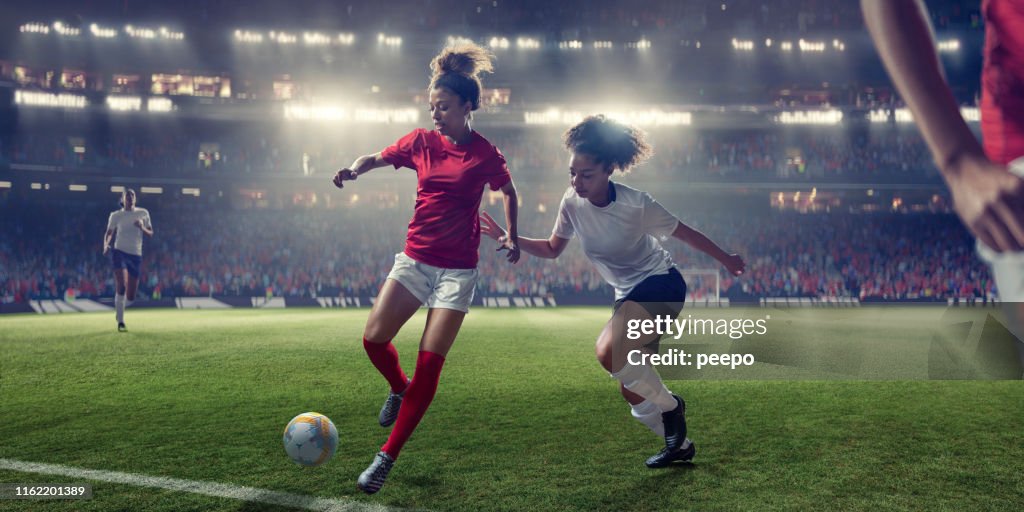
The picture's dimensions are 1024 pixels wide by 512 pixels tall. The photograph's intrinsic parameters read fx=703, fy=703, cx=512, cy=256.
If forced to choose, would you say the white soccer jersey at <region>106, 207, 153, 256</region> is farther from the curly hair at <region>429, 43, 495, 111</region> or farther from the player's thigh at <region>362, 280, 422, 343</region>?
the curly hair at <region>429, 43, 495, 111</region>

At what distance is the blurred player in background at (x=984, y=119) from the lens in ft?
3.96

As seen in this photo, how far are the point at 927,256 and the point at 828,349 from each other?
25.8 metres

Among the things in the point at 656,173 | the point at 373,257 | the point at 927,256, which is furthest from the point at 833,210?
the point at 373,257

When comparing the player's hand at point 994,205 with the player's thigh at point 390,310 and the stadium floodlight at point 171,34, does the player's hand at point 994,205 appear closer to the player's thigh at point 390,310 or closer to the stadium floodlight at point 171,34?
the player's thigh at point 390,310

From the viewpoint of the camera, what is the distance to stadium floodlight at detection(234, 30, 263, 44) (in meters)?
37.5

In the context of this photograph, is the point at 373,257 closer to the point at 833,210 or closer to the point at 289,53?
the point at 289,53

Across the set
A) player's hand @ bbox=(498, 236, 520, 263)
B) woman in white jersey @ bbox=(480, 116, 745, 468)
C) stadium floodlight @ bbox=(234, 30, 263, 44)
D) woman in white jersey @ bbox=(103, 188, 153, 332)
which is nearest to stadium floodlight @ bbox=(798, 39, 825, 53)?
stadium floodlight @ bbox=(234, 30, 263, 44)

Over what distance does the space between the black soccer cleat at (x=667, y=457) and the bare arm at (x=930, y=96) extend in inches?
134

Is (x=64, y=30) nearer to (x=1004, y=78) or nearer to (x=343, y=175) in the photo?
(x=343, y=175)

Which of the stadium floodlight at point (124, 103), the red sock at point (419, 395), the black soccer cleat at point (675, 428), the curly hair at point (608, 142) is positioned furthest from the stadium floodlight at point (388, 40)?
the black soccer cleat at point (675, 428)

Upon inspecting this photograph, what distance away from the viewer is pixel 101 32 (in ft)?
118

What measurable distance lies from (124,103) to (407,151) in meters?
34.9

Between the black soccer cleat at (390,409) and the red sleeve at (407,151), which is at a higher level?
the red sleeve at (407,151)

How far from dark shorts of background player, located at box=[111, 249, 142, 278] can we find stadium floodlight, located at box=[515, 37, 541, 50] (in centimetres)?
3002
